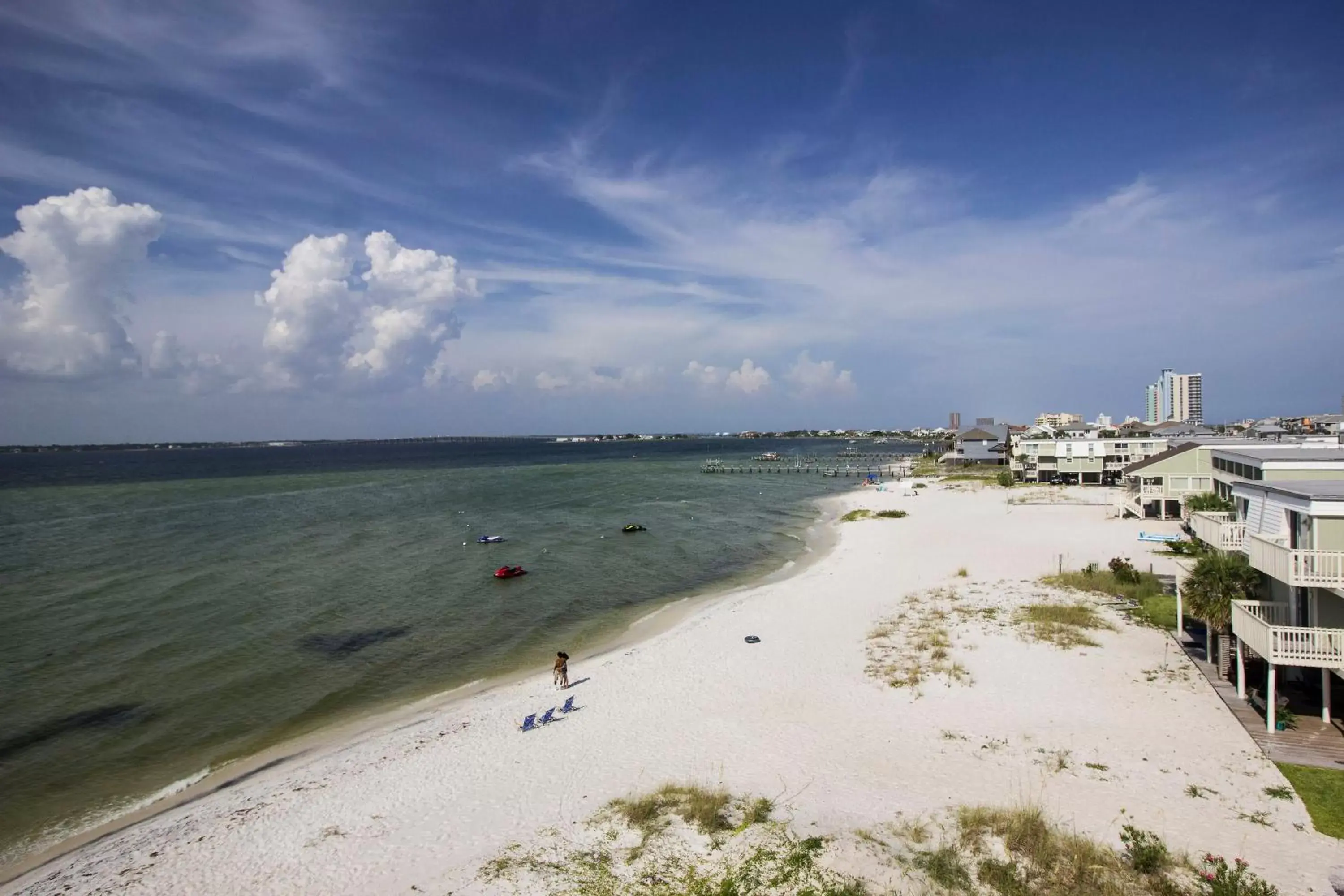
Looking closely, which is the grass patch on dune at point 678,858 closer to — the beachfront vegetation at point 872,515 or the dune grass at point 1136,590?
the dune grass at point 1136,590

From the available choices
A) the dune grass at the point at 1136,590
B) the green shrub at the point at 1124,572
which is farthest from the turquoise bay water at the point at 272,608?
the green shrub at the point at 1124,572

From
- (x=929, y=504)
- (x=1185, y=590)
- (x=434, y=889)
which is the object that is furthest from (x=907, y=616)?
(x=929, y=504)

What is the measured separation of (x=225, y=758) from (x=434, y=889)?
34.4ft

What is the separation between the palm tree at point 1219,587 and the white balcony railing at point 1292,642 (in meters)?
1.09

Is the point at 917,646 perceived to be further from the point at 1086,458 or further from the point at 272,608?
the point at 1086,458

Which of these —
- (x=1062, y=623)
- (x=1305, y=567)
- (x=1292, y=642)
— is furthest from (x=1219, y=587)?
(x=1062, y=623)

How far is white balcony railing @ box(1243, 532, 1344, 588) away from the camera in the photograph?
515 inches

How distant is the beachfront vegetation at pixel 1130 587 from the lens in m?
23.1

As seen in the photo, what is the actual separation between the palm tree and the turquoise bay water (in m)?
19.6

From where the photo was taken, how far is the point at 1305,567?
13422 mm

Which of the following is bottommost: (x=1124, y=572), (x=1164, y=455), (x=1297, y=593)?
(x=1124, y=572)

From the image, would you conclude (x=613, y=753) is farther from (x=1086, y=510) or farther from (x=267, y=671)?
(x=1086, y=510)

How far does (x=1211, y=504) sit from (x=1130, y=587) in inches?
177

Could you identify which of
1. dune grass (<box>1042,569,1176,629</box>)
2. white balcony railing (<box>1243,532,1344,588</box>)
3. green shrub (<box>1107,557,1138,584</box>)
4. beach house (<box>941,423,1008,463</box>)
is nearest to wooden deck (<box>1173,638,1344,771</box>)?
white balcony railing (<box>1243,532,1344,588</box>)
